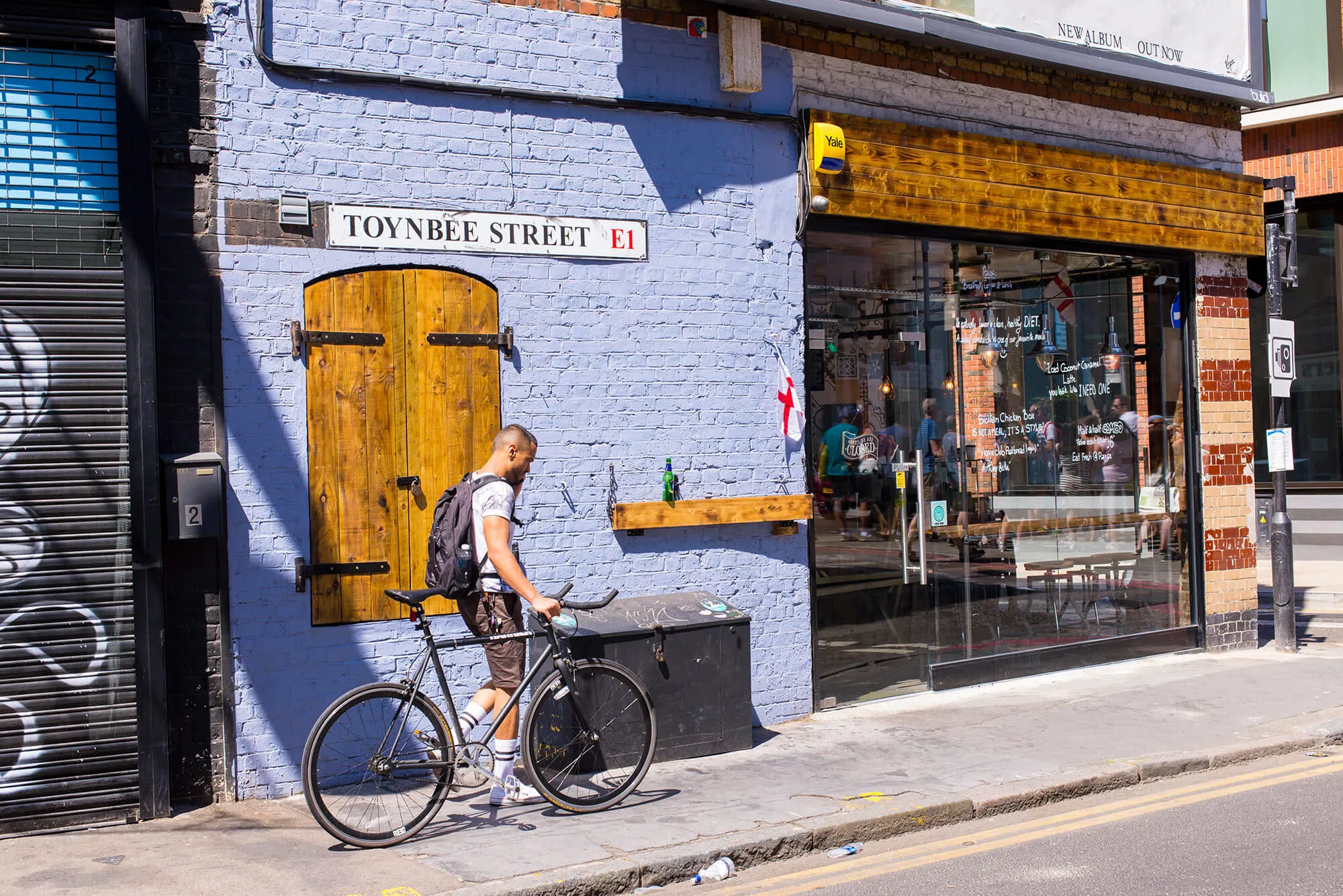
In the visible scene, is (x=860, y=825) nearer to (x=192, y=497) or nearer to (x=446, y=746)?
(x=446, y=746)

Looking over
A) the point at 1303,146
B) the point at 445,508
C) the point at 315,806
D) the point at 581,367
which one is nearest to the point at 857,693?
the point at 581,367

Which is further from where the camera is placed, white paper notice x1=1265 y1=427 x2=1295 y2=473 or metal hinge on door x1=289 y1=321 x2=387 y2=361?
white paper notice x1=1265 y1=427 x2=1295 y2=473

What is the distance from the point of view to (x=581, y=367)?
26.1 feet

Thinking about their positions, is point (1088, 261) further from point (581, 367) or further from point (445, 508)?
point (445, 508)

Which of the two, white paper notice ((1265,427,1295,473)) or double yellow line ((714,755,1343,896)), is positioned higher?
white paper notice ((1265,427,1295,473))

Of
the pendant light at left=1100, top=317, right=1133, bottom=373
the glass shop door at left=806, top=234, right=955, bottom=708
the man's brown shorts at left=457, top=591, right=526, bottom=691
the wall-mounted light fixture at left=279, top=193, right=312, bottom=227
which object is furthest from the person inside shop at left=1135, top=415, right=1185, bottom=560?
the wall-mounted light fixture at left=279, top=193, right=312, bottom=227

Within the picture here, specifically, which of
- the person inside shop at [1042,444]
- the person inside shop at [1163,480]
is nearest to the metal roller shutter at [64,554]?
the person inside shop at [1042,444]

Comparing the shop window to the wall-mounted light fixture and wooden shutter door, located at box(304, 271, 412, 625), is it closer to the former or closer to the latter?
wooden shutter door, located at box(304, 271, 412, 625)

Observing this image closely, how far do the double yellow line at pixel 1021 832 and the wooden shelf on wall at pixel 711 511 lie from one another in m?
2.84

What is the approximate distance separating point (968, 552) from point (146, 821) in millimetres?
6321

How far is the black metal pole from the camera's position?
1083 cm

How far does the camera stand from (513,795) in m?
6.45

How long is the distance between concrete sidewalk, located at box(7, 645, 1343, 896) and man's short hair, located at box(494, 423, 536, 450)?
1.92 meters

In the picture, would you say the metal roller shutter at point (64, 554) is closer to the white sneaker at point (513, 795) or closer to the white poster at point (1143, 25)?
the white sneaker at point (513, 795)
